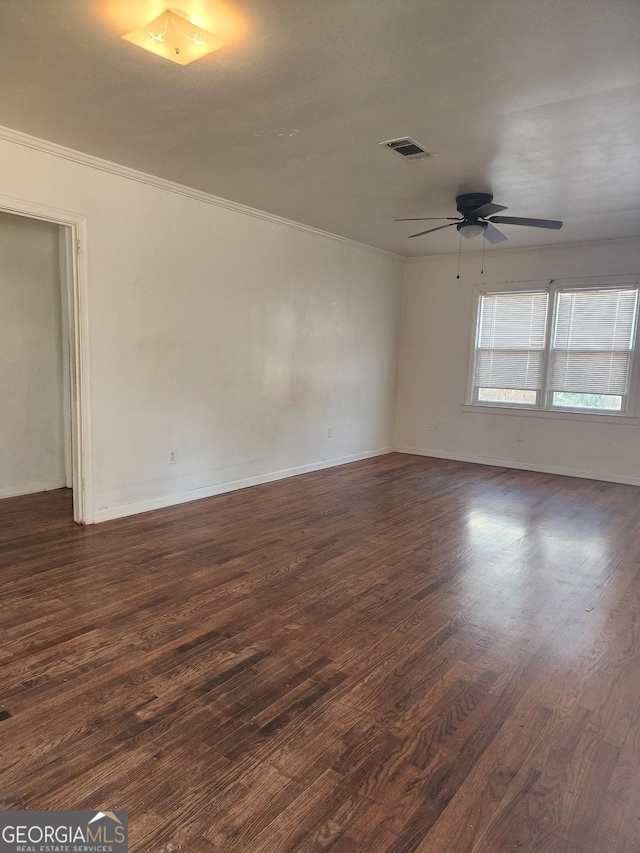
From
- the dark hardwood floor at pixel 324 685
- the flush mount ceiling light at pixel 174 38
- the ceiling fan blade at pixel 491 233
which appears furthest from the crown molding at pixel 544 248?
the flush mount ceiling light at pixel 174 38

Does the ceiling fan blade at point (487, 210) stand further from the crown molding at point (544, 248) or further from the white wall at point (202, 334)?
the crown molding at point (544, 248)

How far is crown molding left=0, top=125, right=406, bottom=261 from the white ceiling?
0.34 feet

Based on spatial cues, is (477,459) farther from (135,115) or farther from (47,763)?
(47,763)

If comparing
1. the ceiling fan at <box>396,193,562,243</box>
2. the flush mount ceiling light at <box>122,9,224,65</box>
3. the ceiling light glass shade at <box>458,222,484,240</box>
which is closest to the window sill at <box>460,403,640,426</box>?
the ceiling fan at <box>396,193,562,243</box>

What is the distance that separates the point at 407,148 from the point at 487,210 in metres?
1.11

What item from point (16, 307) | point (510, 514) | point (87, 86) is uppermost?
point (87, 86)

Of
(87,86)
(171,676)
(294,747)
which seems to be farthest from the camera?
(87,86)

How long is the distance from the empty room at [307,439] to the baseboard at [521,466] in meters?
0.06

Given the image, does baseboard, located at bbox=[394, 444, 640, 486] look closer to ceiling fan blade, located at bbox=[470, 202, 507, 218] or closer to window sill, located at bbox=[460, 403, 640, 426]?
window sill, located at bbox=[460, 403, 640, 426]

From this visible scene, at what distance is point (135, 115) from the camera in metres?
3.11

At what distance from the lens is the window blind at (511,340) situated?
21.8 feet

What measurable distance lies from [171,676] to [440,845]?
4.01ft

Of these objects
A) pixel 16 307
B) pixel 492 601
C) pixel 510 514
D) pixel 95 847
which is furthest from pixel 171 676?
pixel 16 307

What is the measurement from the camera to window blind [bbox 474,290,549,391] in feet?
21.8
